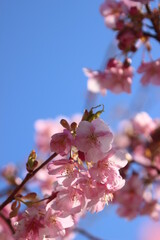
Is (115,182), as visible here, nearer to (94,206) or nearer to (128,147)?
(94,206)

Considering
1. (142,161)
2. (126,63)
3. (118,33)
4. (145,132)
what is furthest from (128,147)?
(118,33)

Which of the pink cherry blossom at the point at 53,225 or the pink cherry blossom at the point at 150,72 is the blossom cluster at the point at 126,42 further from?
the pink cherry blossom at the point at 53,225

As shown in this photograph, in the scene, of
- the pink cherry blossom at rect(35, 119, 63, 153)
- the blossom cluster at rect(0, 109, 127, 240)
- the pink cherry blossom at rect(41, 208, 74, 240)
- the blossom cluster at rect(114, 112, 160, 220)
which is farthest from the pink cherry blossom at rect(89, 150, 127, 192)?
the pink cherry blossom at rect(35, 119, 63, 153)

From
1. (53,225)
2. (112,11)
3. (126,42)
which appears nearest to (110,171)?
(53,225)

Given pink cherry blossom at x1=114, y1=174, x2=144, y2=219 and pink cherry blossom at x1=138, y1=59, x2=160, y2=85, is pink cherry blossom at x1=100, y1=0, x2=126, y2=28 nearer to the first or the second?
pink cherry blossom at x1=138, y1=59, x2=160, y2=85

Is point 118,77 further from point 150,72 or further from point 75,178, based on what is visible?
point 75,178

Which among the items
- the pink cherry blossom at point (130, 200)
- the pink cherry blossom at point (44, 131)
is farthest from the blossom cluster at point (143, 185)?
the pink cherry blossom at point (44, 131)
